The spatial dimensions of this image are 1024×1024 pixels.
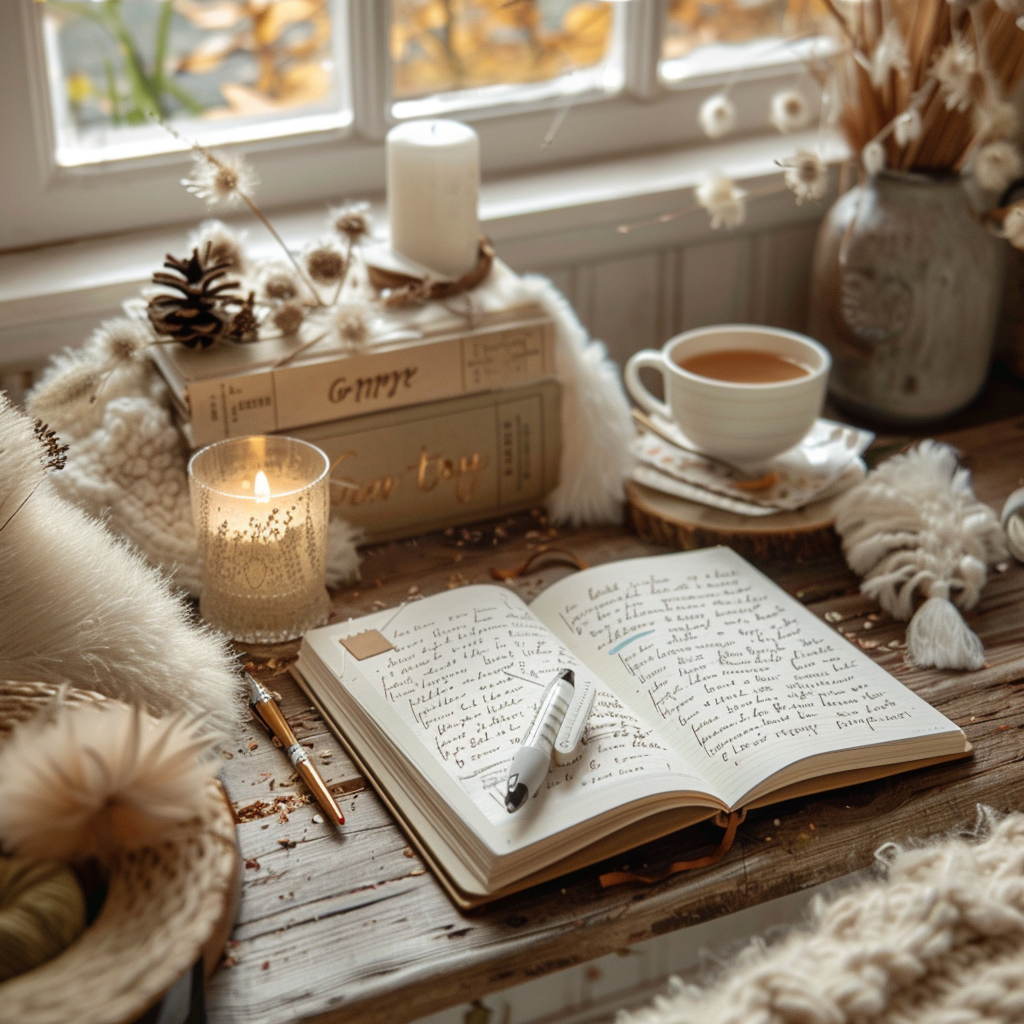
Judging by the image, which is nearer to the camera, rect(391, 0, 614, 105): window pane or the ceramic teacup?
the ceramic teacup

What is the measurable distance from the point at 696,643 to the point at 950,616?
0.21 meters

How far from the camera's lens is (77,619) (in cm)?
76

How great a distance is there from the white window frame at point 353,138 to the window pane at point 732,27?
0.03 metres

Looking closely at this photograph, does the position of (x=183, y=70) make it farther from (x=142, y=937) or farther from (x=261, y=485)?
(x=142, y=937)

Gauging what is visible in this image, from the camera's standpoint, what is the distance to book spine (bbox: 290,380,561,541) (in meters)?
1.00

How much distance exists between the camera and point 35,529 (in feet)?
2.49

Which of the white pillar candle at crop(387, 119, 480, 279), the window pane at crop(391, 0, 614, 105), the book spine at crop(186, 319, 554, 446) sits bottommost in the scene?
the book spine at crop(186, 319, 554, 446)

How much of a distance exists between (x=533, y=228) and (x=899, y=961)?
865 millimetres

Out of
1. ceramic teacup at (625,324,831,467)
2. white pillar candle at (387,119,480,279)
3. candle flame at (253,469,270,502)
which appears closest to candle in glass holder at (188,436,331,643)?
candle flame at (253,469,270,502)

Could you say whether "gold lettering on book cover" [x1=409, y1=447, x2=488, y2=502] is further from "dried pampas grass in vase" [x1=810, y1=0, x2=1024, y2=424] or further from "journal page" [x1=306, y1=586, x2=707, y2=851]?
"dried pampas grass in vase" [x1=810, y1=0, x2=1024, y2=424]

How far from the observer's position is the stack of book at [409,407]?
94cm

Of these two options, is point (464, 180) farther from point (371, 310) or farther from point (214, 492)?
point (214, 492)

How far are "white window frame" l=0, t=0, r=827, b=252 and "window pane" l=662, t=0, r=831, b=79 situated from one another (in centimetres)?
3

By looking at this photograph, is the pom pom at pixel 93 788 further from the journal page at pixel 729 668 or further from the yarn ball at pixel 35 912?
the journal page at pixel 729 668
